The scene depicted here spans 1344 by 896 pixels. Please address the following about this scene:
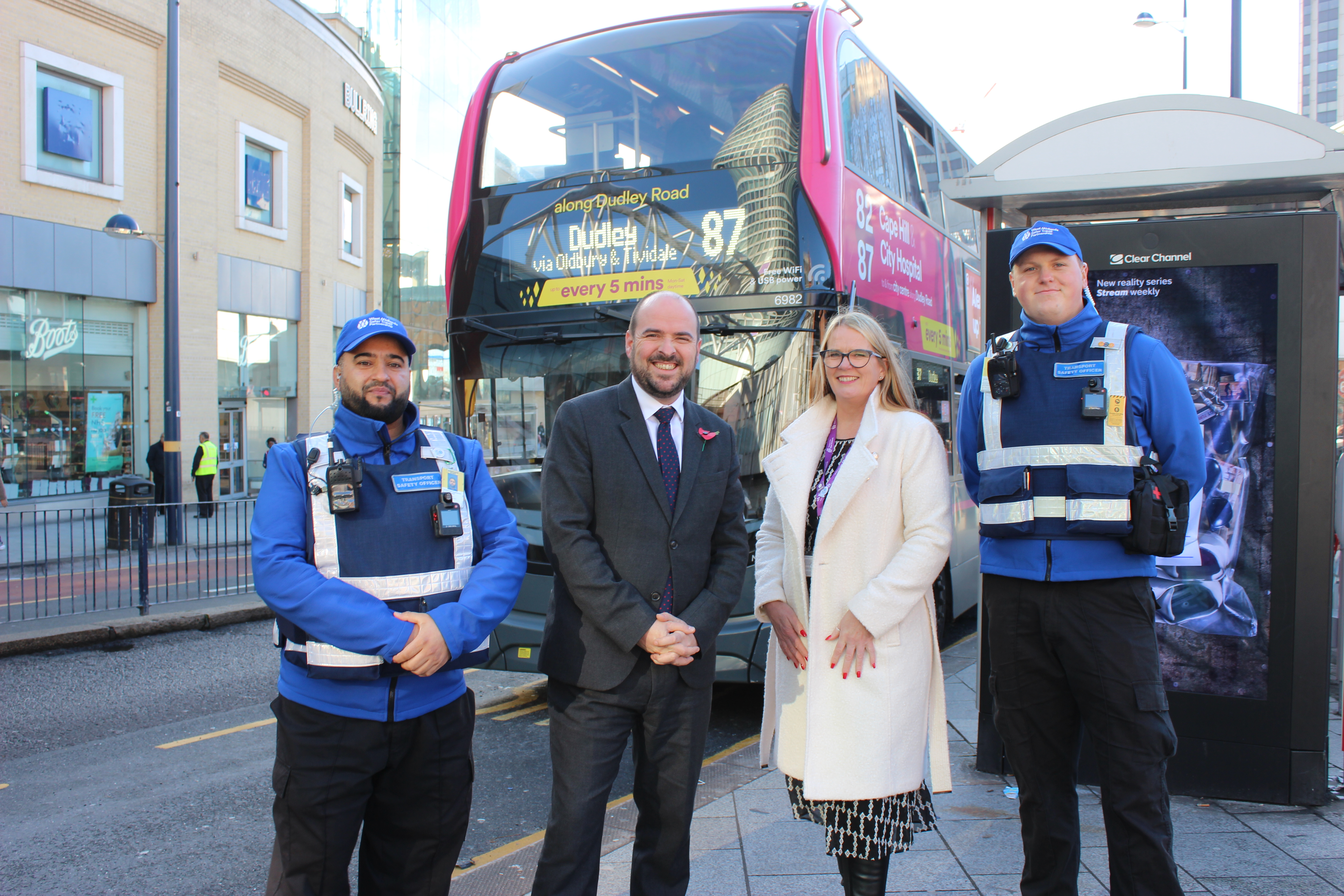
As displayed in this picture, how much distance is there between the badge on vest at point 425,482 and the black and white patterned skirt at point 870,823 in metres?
1.40

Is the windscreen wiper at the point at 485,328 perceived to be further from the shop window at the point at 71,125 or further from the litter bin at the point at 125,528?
the shop window at the point at 71,125

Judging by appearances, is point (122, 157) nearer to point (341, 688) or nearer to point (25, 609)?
point (25, 609)

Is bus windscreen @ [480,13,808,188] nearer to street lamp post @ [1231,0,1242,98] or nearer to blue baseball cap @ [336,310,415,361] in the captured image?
blue baseball cap @ [336,310,415,361]

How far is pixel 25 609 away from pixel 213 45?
15.9 m

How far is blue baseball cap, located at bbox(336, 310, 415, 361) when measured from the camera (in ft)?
8.45

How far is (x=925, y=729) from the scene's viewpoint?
2.76 metres

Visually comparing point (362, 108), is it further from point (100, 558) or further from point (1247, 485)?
point (1247, 485)

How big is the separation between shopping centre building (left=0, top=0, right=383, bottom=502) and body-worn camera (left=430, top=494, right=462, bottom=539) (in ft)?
57.2

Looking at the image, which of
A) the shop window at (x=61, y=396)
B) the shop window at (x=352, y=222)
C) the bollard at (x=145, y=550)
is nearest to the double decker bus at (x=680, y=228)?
the bollard at (x=145, y=550)

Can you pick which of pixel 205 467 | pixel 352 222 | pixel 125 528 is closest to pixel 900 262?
pixel 125 528

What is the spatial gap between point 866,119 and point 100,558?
828cm

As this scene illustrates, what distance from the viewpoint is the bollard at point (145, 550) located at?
9.00m

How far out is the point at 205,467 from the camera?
18359mm

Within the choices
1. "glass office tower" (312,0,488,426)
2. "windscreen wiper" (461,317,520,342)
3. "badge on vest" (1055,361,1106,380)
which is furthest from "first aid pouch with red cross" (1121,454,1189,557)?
"glass office tower" (312,0,488,426)
